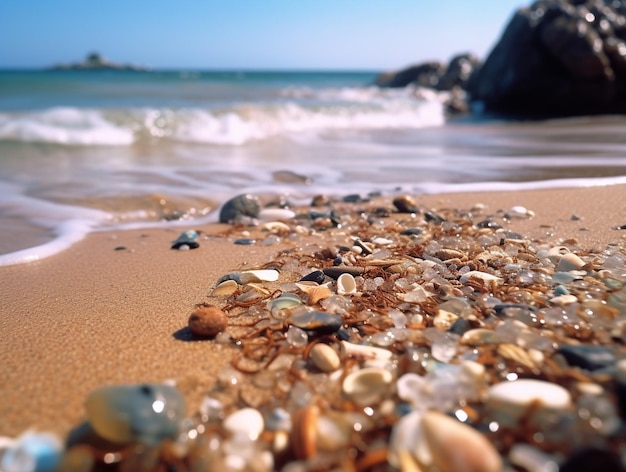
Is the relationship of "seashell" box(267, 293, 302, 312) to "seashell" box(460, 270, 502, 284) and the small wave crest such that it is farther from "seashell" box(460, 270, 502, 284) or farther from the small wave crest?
the small wave crest

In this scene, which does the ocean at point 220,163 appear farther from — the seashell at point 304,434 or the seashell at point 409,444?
the seashell at point 409,444

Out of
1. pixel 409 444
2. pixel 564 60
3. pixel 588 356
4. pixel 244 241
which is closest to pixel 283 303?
pixel 409 444

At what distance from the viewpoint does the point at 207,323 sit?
1.35 meters

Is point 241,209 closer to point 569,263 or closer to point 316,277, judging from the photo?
point 316,277

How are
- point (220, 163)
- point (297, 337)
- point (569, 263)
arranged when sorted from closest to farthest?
point (297, 337), point (569, 263), point (220, 163)

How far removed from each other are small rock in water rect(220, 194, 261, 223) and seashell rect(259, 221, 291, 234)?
235mm

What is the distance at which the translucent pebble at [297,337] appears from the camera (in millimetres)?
1286

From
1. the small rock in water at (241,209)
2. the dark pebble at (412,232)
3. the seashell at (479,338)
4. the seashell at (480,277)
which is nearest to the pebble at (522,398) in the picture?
the seashell at (479,338)

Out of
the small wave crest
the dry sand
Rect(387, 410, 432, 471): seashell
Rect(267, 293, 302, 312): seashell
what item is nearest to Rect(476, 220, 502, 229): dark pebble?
the dry sand

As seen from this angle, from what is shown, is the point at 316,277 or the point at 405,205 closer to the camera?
the point at 316,277

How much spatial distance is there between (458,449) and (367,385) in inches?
11.6

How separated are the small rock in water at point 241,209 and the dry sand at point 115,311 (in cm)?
17

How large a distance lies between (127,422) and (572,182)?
3719 millimetres

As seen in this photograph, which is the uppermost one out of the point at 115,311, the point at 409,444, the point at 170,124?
the point at 170,124
